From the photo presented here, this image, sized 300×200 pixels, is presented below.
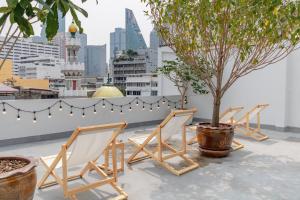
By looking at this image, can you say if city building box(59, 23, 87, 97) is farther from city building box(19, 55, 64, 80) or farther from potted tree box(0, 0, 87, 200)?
city building box(19, 55, 64, 80)

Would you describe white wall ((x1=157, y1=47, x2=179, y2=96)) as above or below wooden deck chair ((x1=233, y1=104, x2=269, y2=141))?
above

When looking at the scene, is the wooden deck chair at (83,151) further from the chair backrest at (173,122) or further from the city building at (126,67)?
the city building at (126,67)

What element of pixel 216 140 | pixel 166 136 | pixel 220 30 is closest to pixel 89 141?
pixel 166 136

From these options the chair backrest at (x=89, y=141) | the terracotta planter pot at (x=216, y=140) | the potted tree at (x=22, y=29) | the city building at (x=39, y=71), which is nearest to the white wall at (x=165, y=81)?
the terracotta planter pot at (x=216, y=140)

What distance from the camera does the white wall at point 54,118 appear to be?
6090 millimetres

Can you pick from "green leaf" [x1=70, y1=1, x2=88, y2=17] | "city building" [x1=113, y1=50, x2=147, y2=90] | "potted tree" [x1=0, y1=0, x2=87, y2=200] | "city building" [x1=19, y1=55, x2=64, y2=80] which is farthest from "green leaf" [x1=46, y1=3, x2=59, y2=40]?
"city building" [x1=19, y1=55, x2=64, y2=80]

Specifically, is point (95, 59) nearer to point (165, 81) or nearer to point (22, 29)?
point (165, 81)

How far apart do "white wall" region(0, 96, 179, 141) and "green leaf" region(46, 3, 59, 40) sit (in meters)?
4.83

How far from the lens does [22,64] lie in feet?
300

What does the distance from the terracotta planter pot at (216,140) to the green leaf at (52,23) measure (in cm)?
382

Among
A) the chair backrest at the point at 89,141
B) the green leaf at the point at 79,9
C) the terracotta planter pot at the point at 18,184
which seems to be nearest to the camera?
the green leaf at the point at 79,9

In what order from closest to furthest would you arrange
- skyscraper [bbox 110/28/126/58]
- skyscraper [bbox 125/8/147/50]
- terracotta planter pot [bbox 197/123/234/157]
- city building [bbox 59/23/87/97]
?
terracotta planter pot [bbox 197/123/234/157] < city building [bbox 59/23/87/97] < skyscraper [bbox 125/8/147/50] < skyscraper [bbox 110/28/126/58]

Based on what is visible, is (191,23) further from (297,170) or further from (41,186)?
(41,186)

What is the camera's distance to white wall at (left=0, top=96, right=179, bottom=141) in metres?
6.09
